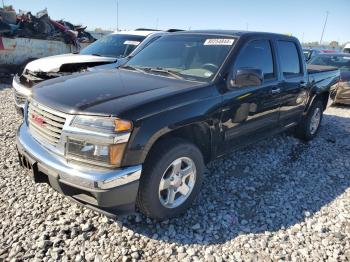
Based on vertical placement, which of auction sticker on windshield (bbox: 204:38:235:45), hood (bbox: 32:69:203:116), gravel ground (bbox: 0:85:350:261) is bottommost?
gravel ground (bbox: 0:85:350:261)

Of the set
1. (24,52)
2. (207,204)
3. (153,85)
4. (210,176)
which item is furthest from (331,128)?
(24,52)

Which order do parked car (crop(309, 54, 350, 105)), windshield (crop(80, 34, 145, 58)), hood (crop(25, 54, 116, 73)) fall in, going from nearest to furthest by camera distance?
1. hood (crop(25, 54, 116, 73))
2. windshield (crop(80, 34, 145, 58))
3. parked car (crop(309, 54, 350, 105))

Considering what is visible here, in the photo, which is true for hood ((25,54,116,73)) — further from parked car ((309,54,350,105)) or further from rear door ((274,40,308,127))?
parked car ((309,54,350,105))

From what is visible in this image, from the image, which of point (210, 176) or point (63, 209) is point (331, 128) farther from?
point (63, 209)

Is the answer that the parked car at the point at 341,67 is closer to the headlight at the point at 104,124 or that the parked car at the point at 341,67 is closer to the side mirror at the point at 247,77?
the side mirror at the point at 247,77

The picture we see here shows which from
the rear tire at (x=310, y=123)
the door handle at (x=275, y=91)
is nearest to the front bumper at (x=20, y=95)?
the door handle at (x=275, y=91)

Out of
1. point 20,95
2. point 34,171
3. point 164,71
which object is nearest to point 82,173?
point 34,171

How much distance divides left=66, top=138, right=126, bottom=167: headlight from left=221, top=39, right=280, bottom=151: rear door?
1.35 metres

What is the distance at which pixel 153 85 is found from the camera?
10.8 feet

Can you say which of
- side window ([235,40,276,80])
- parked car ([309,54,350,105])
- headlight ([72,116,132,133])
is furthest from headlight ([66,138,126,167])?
parked car ([309,54,350,105])

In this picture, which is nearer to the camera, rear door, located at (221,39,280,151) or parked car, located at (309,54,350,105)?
rear door, located at (221,39,280,151)

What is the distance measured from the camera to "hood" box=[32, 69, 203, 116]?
272cm

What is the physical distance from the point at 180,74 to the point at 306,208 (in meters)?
2.11

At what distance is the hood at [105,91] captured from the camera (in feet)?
8.93
